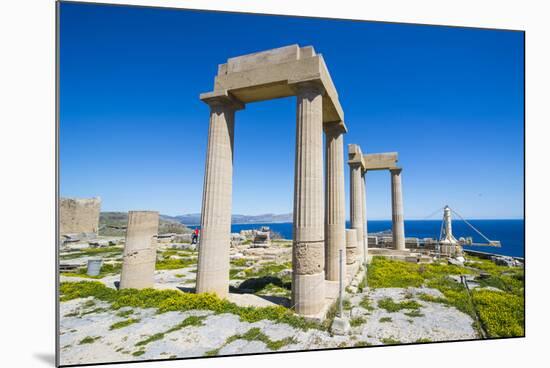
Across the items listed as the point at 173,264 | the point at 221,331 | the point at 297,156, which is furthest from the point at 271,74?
the point at 173,264

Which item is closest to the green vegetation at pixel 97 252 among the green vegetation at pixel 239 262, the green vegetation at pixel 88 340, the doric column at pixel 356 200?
the green vegetation at pixel 239 262

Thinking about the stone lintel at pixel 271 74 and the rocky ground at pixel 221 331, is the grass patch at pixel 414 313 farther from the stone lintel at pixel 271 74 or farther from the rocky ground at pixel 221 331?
the stone lintel at pixel 271 74

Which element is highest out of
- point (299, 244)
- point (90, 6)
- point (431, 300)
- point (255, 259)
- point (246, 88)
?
point (90, 6)

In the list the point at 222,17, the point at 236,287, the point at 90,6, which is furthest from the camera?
the point at 236,287

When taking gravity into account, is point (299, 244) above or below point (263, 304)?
above

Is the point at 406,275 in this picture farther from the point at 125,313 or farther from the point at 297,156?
the point at 125,313

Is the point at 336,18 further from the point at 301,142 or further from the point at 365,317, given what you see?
the point at 365,317

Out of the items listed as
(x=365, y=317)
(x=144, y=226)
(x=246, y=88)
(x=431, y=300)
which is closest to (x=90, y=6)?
(x=246, y=88)
